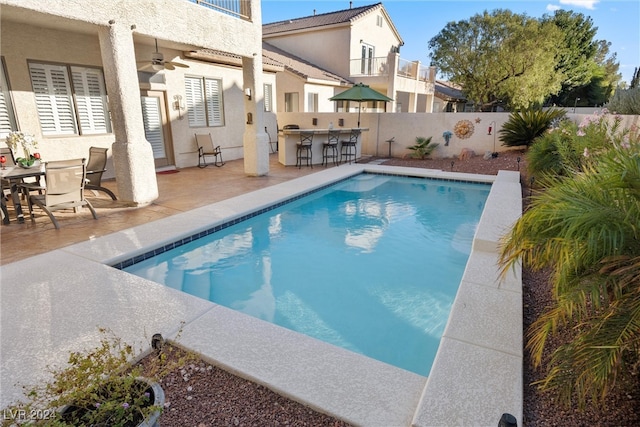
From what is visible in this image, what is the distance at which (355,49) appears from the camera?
2166 centimetres

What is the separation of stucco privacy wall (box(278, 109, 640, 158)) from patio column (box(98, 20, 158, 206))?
9.80m

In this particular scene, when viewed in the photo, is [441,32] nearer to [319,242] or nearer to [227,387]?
[319,242]

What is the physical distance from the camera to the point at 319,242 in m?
6.51

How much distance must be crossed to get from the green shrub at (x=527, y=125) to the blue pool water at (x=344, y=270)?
480cm

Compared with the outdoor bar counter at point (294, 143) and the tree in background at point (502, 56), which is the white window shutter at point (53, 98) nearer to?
the outdoor bar counter at point (294, 143)

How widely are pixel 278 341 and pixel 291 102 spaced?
1703 cm

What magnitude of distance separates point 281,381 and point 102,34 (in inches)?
263

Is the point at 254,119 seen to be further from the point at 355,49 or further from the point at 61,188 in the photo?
the point at 355,49

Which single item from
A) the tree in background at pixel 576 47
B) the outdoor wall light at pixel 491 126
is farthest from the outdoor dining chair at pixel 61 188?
the tree in background at pixel 576 47

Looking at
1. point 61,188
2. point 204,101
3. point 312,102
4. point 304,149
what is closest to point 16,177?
point 61,188

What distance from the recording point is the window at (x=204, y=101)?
11.7m

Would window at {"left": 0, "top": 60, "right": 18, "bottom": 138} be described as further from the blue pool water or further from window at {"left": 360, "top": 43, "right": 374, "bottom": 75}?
window at {"left": 360, "top": 43, "right": 374, "bottom": 75}

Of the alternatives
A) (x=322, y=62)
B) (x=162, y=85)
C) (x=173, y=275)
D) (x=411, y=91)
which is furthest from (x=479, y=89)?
(x=173, y=275)

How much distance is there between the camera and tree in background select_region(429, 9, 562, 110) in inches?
793
